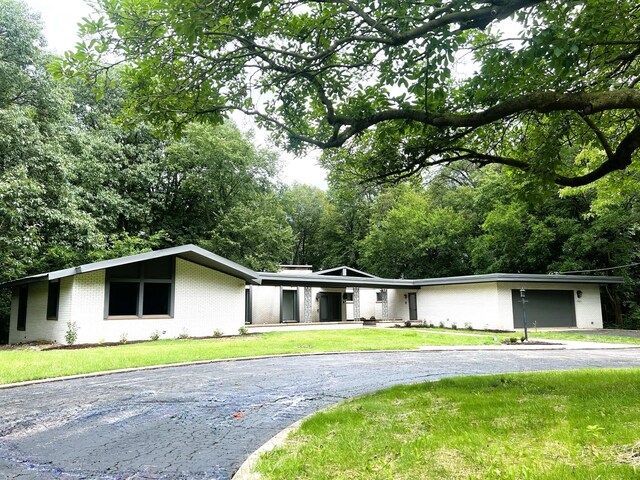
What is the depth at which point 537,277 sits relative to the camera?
22719 mm

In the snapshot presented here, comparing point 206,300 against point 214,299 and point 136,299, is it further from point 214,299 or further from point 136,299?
point 136,299

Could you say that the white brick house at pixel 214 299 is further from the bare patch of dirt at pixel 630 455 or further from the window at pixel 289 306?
the bare patch of dirt at pixel 630 455

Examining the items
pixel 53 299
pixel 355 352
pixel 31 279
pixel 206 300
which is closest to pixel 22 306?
pixel 53 299

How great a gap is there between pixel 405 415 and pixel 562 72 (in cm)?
412

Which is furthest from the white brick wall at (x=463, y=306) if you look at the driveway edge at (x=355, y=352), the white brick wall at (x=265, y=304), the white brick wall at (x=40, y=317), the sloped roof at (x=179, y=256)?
the white brick wall at (x=40, y=317)

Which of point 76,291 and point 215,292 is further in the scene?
point 215,292

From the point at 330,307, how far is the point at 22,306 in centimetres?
1757

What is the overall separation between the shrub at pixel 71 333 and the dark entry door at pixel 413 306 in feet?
65.0

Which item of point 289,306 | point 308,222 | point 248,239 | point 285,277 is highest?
point 308,222

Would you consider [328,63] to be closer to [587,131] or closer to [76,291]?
[587,131]

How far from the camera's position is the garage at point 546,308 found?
23.5 metres

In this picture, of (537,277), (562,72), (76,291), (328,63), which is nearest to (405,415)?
(562,72)

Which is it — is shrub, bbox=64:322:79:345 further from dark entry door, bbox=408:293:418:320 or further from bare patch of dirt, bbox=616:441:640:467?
dark entry door, bbox=408:293:418:320

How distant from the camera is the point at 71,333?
15367mm
